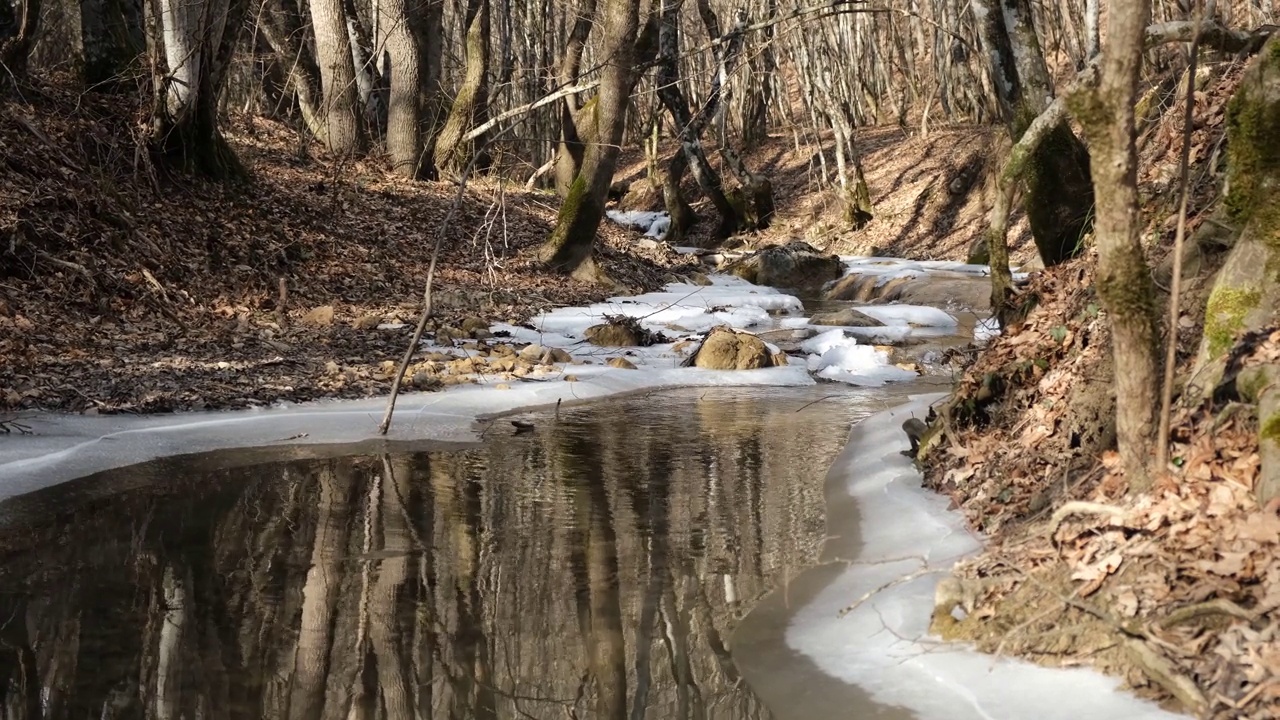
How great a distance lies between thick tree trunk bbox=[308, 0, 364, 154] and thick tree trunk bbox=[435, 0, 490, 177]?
150cm

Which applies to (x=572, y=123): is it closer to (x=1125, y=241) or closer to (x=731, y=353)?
(x=731, y=353)

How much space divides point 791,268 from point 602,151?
542 centimetres

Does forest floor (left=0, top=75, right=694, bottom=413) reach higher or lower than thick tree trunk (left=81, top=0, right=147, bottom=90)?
lower

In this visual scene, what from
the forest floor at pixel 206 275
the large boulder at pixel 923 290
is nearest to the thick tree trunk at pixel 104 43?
the forest floor at pixel 206 275

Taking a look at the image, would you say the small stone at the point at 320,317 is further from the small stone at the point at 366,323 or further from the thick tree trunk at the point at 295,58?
the thick tree trunk at the point at 295,58

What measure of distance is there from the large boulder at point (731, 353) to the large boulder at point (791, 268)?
8333mm

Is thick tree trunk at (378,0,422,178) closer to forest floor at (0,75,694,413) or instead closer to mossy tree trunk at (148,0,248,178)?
forest floor at (0,75,694,413)

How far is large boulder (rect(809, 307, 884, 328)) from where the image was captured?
1491cm

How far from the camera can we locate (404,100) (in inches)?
785

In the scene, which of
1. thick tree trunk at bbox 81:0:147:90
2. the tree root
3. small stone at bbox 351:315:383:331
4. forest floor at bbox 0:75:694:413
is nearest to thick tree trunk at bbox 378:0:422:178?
forest floor at bbox 0:75:694:413

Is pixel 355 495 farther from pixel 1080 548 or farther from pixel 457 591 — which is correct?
pixel 1080 548

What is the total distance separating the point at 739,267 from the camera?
70.4 ft

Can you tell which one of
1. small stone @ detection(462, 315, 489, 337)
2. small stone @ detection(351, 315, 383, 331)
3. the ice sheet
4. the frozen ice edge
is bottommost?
the frozen ice edge

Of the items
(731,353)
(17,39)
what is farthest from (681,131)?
(17,39)
